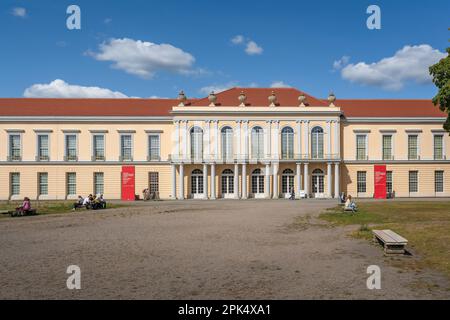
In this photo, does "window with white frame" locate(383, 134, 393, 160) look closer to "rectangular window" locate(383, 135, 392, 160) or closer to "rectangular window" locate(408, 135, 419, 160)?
"rectangular window" locate(383, 135, 392, 160)

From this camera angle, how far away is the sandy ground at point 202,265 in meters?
6.48

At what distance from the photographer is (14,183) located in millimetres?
39531

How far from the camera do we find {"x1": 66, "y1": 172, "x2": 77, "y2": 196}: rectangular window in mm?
39688

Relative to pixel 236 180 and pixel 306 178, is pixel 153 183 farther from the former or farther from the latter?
pixel 306 178

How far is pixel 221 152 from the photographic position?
39094mm

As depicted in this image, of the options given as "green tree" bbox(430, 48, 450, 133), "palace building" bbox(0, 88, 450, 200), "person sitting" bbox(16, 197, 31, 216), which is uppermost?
"green tree" bbox(430, 48, 450, 133)

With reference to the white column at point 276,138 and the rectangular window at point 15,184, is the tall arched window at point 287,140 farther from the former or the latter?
the rectangular window at point 15,184

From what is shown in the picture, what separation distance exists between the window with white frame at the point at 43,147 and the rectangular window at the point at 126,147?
296 inches

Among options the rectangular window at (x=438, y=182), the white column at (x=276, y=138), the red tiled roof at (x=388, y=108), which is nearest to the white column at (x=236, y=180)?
the white column at (x=276, y=138)

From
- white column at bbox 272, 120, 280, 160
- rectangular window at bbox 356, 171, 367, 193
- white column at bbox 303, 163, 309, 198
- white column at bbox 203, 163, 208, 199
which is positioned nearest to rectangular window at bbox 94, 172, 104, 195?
white column at bbox 203, 163, 208, 199

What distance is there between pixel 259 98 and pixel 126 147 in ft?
49.5

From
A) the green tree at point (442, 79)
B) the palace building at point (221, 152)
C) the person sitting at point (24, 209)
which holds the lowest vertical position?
the person sitting at point (24, 209)

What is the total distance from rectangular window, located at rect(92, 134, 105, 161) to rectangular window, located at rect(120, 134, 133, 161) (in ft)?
6.36

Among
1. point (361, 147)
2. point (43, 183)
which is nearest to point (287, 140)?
point (361, 147)
